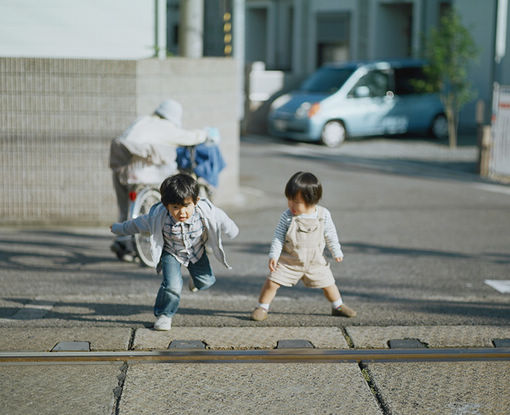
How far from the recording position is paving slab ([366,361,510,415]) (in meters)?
4.18

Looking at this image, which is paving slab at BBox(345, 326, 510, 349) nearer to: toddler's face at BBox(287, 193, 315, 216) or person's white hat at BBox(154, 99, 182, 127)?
toddler's face at BBox(287, 193, 315, 216)

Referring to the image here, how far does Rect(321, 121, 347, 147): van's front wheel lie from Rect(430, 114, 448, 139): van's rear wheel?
261 cm

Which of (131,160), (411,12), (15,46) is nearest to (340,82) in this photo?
(411,12)

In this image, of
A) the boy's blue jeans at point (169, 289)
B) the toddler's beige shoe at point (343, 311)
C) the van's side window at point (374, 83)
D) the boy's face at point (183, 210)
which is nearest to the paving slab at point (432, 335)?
the toddler's beige shoe at point (343, 311)

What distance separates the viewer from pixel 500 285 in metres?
6.93

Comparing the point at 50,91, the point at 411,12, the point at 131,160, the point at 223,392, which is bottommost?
the point at 223,392

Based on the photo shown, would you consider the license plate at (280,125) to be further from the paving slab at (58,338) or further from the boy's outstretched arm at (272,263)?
the paving slab at (58,338)

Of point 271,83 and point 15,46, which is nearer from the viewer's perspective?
point 15,46

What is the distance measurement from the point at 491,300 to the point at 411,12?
20.3 meters

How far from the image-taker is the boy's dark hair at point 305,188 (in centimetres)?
533

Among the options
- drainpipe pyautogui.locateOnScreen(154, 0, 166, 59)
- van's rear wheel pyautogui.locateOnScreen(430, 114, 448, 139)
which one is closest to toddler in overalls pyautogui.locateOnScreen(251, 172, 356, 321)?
drainpipe pyautogui.locateOnScreen(154, 0, 166, 59)

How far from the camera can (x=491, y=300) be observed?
6.42 meters

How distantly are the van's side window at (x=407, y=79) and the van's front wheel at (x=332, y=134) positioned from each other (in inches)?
72.5

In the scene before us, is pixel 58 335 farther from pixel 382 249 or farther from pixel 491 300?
A: pixel 382 249
